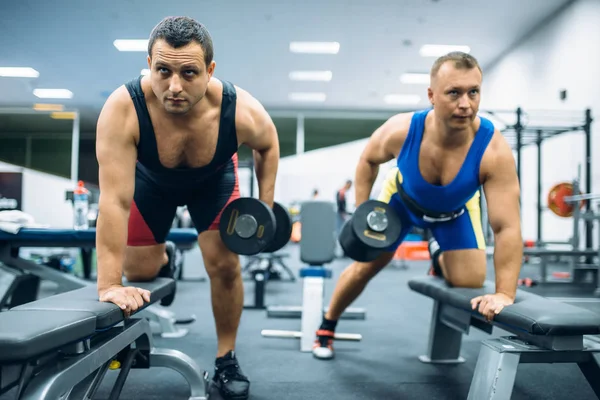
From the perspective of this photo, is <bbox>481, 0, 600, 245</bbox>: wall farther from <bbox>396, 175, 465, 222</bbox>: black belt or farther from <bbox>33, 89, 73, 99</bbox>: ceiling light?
<bbox>33, 89, 73, 99</bbox>: ceiling light

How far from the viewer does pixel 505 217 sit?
1503 millimetres

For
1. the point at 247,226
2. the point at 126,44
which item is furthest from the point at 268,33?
the point at 247,226

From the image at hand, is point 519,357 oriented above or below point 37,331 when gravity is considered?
below

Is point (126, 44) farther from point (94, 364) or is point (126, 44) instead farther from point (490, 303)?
point (490, 303)

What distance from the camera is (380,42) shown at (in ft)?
21.0

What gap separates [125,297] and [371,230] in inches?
36.7

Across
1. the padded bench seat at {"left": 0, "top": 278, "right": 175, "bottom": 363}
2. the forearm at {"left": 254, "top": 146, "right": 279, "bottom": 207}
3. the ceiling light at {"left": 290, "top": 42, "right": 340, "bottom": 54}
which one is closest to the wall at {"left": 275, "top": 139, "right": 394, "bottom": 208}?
the ceiling light at {"left": 290, "top": 42, "right": 340, "bottom": 54}

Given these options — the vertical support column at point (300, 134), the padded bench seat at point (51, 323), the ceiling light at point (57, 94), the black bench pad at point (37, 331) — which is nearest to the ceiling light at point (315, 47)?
the vertical support column at point (300, 134)

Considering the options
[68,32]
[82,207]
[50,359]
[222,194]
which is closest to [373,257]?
[222,194]

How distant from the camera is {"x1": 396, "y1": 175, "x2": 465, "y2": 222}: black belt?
1.80m

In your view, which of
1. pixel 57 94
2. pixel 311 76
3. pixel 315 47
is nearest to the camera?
pixel 315 47

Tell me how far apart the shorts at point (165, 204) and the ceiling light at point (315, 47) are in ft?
17.2

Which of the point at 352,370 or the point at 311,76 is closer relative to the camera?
the point at 352,370

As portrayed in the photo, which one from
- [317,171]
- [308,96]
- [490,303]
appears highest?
[308,96]
